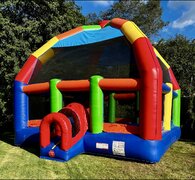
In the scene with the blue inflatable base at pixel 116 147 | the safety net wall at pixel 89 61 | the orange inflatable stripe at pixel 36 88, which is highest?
the safety net wall at pixel 89 61

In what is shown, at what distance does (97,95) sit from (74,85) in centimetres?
73

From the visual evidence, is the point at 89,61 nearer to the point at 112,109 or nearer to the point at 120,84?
the point at 120,84

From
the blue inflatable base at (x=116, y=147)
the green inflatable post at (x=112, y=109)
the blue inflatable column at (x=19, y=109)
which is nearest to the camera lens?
the blue inflatable base at (x=116, y=147)

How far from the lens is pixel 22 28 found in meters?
10.1

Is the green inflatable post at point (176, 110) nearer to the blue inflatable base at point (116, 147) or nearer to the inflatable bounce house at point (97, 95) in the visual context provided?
the inflatable bounce house at point (97, 95)

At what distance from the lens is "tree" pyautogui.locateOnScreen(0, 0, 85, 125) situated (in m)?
9.95

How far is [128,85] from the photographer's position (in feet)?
19.4

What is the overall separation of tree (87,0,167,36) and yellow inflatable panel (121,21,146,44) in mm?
14208

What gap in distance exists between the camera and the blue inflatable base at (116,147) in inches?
218

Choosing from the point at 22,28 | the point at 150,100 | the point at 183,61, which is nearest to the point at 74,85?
the point at 150,100

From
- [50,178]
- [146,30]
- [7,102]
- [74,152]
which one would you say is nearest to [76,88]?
[74,152]

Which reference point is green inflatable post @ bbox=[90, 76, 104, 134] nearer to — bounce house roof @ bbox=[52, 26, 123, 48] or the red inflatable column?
the red inflatable column

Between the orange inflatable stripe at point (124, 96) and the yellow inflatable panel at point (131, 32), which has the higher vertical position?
the yellow inflatable panel at point (131, 32)

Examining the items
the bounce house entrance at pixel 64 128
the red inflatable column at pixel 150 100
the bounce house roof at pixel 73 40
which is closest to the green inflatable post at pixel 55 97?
the bounce house entrance at pixel 64 128
